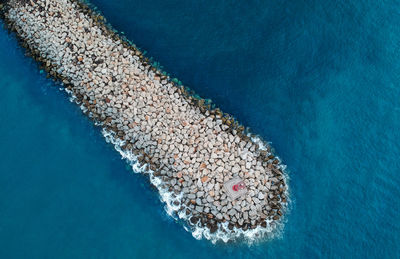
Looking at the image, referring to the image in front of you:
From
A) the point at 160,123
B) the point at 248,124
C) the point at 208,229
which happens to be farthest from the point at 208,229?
the point at 248,124

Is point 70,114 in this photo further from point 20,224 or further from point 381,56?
point 381,56

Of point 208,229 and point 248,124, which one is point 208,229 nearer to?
point 208,229

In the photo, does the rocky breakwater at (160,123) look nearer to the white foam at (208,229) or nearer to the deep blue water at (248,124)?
the white foam at (208,229)

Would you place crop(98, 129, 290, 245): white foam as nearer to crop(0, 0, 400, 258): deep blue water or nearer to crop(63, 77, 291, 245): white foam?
crop(63, 77, 291, 245): white foam

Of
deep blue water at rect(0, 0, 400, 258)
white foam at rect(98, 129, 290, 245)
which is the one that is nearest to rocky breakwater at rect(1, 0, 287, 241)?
white foam at rect(98, 129, 290, 245)

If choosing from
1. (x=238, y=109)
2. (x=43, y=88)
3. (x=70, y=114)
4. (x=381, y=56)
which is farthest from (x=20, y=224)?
(x=381, y=56)

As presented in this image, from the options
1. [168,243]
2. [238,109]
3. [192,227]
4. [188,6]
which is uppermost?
[188,6]
